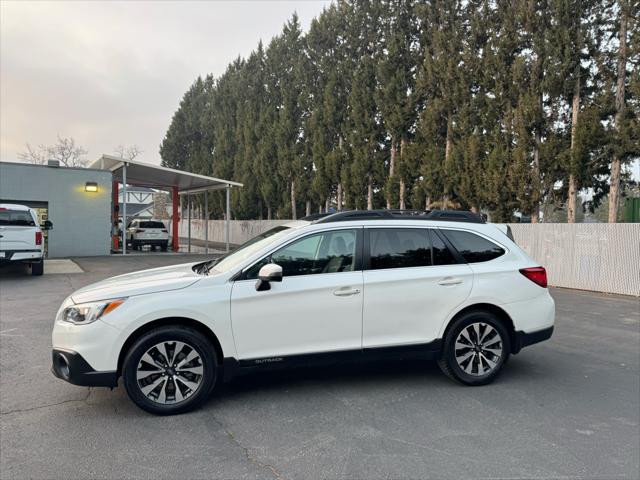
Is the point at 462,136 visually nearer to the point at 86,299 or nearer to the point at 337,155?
the point at 337,155

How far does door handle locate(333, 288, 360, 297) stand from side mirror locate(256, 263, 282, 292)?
1.79 ft

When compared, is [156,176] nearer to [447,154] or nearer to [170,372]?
[447,154]

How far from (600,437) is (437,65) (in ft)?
59.1

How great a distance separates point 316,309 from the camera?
3887 millimetres

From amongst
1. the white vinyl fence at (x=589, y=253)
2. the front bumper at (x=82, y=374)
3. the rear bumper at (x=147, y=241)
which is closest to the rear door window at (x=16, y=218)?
the front bumper at (x=82, y=374)

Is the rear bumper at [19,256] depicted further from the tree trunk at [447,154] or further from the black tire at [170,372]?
the tree trunk at [447,154]

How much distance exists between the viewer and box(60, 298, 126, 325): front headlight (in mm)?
3522

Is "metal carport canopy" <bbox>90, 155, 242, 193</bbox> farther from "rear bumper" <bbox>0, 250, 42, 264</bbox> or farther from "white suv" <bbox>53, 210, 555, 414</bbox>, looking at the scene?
"white suv" <bbox>53, 210, 555, 414</bbox>

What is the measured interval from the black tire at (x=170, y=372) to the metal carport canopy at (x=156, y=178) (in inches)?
629

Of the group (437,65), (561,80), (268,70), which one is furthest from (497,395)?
(268,70)

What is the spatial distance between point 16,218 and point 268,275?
34.8 ft

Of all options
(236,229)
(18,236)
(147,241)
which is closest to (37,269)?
(18,236)

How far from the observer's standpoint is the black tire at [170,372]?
3.54 m

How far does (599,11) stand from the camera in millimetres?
13789
